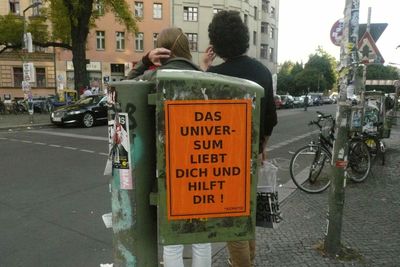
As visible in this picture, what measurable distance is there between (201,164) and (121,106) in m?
0.46

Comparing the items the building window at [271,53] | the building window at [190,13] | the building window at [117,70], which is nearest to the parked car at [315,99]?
the building window at [271,53]

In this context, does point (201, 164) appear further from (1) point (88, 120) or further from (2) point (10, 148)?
(1) point (88, 120)

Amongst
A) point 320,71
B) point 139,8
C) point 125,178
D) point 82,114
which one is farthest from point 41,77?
point 320,71

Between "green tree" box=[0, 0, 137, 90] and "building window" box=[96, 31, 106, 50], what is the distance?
1314 cm

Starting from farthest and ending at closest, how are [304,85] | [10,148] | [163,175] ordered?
[304,85], [10,148], [163,175]

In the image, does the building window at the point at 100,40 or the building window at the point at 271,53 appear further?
the building window at the point at 271,53

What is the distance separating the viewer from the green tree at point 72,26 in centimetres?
2266

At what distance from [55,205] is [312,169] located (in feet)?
12.5

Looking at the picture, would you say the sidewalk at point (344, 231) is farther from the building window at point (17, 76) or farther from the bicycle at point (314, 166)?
the building window at point (17, 76)

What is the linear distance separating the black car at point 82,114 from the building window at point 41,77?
83.2 feet

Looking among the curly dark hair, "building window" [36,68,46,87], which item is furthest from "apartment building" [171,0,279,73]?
the curly dark hair

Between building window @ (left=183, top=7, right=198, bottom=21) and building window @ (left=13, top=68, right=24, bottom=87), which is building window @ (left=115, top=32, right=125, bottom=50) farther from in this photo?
building window @ (left=13, top=68, right=24, bottom=87)

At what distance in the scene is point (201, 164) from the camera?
6.10 ft

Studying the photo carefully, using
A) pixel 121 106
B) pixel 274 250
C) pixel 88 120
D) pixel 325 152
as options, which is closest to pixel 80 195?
pixel 274 250
